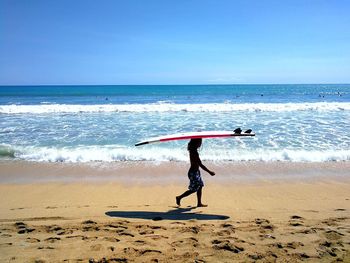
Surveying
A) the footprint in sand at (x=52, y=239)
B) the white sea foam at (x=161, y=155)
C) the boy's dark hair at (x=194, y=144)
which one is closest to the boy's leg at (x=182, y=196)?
the boy's dark hair at (x=194, y=144)

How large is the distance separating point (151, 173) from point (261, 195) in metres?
3.05

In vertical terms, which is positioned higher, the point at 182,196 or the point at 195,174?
the point at 195,174

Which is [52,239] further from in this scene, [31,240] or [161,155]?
[161,155]

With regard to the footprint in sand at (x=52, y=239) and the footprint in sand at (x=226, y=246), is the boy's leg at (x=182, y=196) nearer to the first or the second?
the footprint in sand at (x=226, y=246)

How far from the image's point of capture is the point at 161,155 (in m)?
10.0

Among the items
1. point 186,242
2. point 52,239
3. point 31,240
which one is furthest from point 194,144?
point 31,240

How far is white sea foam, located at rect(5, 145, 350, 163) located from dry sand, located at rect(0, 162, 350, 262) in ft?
2.13

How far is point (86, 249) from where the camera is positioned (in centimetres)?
418

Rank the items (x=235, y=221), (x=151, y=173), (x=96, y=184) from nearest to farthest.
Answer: (x=235, y=221) → (x=96, y=184) → (x=151, y=173)

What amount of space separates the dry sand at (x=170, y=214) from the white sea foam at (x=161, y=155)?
0.65 meters

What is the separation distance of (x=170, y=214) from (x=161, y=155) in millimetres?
4460

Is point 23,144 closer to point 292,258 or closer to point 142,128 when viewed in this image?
point 142,128

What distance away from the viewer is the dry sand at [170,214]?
410 centimetres

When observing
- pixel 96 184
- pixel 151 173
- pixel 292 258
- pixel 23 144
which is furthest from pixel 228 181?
pixel 23 144
